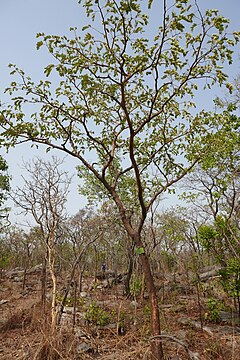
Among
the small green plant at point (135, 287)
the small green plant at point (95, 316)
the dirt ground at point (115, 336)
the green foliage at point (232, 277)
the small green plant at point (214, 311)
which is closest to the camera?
the dirt ground at point (115, 336)

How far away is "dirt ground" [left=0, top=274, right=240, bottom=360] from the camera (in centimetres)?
353

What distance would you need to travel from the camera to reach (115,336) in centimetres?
460

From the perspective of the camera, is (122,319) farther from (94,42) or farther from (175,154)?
(94,42)

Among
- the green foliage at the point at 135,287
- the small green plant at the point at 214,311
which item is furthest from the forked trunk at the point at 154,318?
the green foliage at the point at 135,287

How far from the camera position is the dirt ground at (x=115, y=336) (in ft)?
11.6

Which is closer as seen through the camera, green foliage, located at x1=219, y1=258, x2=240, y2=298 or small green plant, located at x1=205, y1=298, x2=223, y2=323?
green foliage, located at x1=219, y1=258, x2=240, y2=298

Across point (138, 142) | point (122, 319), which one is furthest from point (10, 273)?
point (138, 142)

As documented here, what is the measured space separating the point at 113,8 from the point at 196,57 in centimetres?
101

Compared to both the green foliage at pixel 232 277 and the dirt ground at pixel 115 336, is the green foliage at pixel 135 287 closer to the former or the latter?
the dirt ground at pixel 115 336

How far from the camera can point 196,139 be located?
14.4 ft

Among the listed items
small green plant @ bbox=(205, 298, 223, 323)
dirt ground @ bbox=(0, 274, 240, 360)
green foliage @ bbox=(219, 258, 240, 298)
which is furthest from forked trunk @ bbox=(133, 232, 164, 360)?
small green plant @ bbox=(205, 298, 223, 323)

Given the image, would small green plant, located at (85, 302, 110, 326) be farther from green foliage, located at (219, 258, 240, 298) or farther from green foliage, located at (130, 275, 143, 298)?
green foliage, located at (219, 258, 240, 298)

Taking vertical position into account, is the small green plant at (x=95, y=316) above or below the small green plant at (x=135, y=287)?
below

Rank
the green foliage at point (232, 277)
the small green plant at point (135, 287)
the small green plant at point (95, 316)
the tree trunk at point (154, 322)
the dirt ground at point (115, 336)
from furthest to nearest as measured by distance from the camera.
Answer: the small green plant at point (135, 287) → the small green plant at point (95, 316) → the green foliage at point (232, 277) → the dirt ground at point (115, 336) → the tree trunk at point (154, 322)
